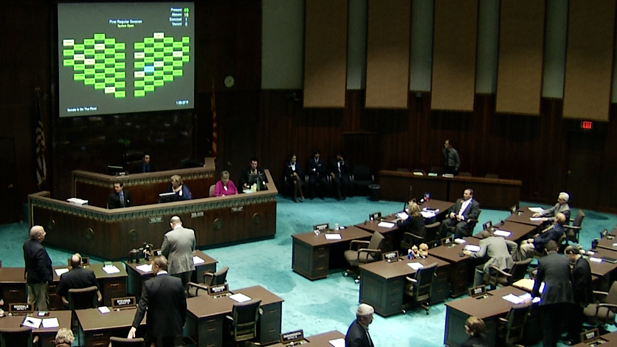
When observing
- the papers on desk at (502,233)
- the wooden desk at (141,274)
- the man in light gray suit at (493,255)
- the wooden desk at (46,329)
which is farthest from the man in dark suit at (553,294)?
the wooden desk at (46,329)

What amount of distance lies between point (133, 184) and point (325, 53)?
6.57 m

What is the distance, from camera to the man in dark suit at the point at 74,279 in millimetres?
9547

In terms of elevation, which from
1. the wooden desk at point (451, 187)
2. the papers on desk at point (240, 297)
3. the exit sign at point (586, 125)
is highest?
the exit sign at point (586, 125)

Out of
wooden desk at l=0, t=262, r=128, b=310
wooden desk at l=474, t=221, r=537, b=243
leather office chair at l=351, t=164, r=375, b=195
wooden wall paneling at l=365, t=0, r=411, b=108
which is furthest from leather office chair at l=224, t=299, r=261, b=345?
wooden wall paneling at l=365, t=0, r=411, b=108

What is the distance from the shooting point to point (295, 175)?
1809 centimetres

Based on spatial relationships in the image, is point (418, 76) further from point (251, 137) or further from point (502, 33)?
point (251, 137)

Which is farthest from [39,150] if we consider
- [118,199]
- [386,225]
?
[386,225]

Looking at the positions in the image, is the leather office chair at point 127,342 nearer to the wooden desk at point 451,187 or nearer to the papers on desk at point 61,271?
the papers on desk at point 61,271

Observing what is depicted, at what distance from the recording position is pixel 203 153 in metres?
17.7

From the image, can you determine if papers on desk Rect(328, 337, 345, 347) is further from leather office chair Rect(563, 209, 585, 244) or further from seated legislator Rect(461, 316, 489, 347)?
leather office chair Rect(563, 209, 585, 244)

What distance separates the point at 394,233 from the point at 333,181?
496 cm

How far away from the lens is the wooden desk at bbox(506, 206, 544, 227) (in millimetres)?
14258

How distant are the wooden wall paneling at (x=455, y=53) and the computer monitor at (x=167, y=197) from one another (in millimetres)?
7963

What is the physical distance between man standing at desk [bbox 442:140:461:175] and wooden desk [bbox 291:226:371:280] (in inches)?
218
